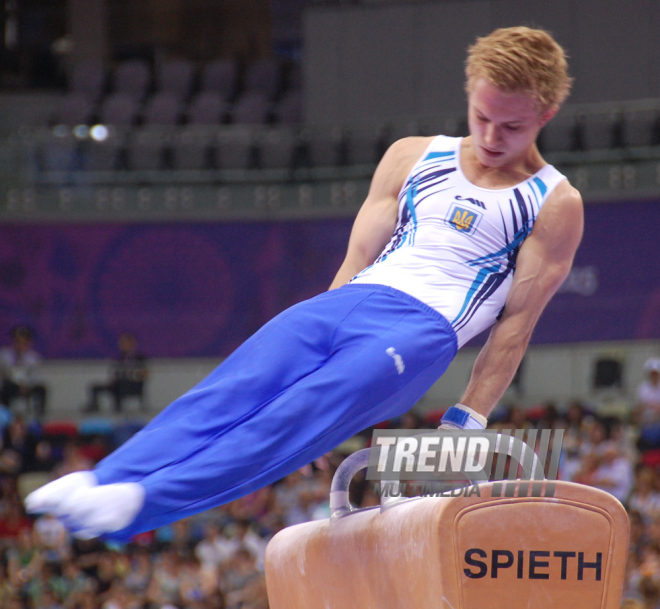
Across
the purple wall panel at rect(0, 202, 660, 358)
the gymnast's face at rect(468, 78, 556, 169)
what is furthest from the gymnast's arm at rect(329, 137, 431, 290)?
the purple wall panel at rect(0, 202, 660, 358)

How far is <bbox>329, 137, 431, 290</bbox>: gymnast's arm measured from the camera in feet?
8.99

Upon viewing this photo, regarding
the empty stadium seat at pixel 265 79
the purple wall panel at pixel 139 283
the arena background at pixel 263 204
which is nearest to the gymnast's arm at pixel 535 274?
the arena background at pixel 263 204

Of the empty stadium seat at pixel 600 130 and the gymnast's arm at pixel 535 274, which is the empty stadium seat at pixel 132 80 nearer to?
the empty stadium seat at pixel 600 130

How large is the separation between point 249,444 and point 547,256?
1006 mm

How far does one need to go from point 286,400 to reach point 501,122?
3.17 feet

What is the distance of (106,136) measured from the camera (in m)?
12.3

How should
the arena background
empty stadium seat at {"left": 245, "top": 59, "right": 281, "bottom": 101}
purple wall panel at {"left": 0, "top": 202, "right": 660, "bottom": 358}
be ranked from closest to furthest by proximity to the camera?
1. the arena background
2. purple wall panel at {"left": 0, "top": 202, "right": 660, "bottom": 358}
3. empty stadium seat at {"left": 245, "top": 59, "right": 281, "bottom": 101}

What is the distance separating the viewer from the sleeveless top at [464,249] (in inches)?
98.6

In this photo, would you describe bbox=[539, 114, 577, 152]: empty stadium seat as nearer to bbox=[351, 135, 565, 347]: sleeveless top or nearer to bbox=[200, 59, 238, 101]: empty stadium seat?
bbox=[200, 59, 238, 101]: empty stadium seat

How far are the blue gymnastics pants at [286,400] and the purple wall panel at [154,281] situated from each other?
370 inches

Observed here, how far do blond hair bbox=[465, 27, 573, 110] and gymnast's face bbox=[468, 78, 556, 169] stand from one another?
2 cm

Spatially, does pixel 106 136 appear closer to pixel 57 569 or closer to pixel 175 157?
pixel 175 157

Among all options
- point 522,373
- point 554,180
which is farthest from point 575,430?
point 554,180

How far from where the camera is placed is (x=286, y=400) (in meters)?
2.16
